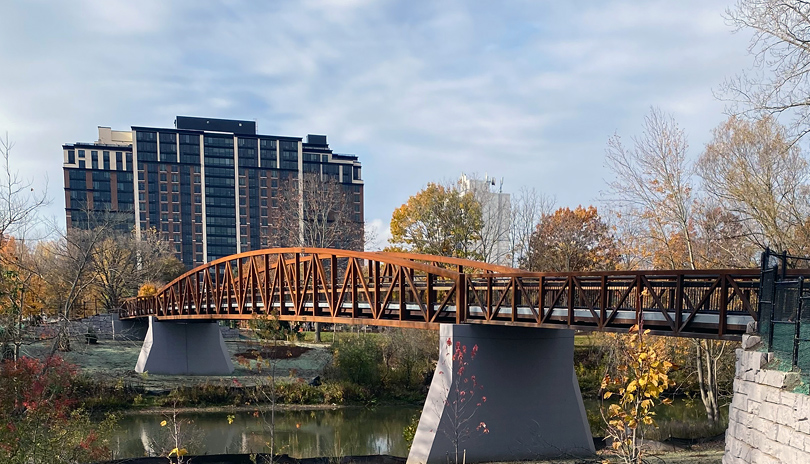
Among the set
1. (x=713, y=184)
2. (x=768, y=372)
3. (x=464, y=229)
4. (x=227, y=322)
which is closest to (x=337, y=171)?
(x=227, y=322)

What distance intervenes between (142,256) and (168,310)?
14.0m

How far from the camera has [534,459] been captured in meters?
14.6

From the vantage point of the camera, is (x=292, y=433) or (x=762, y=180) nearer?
(x=762, y=180)

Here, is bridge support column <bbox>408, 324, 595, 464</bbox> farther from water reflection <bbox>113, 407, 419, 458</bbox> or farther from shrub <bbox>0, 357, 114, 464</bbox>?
shrub <bbox>0, 357, 114, 464</bbox>

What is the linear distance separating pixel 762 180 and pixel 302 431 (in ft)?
66.2

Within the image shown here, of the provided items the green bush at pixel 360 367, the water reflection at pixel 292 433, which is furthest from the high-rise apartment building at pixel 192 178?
the water reflection at pixel 292 433

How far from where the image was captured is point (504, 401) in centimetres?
1468

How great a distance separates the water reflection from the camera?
19031 millimetres

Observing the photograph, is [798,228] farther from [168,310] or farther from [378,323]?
[168,310]

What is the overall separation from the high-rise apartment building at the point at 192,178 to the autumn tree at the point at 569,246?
2177 inches

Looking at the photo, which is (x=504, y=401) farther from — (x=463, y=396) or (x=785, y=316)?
(x=785, y=316)

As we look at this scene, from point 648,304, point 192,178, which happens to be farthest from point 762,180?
point 192,178

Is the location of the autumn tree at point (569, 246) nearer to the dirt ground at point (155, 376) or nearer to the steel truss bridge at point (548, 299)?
the dirt ground at point (155, 376)

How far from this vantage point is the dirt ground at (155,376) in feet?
93.6
